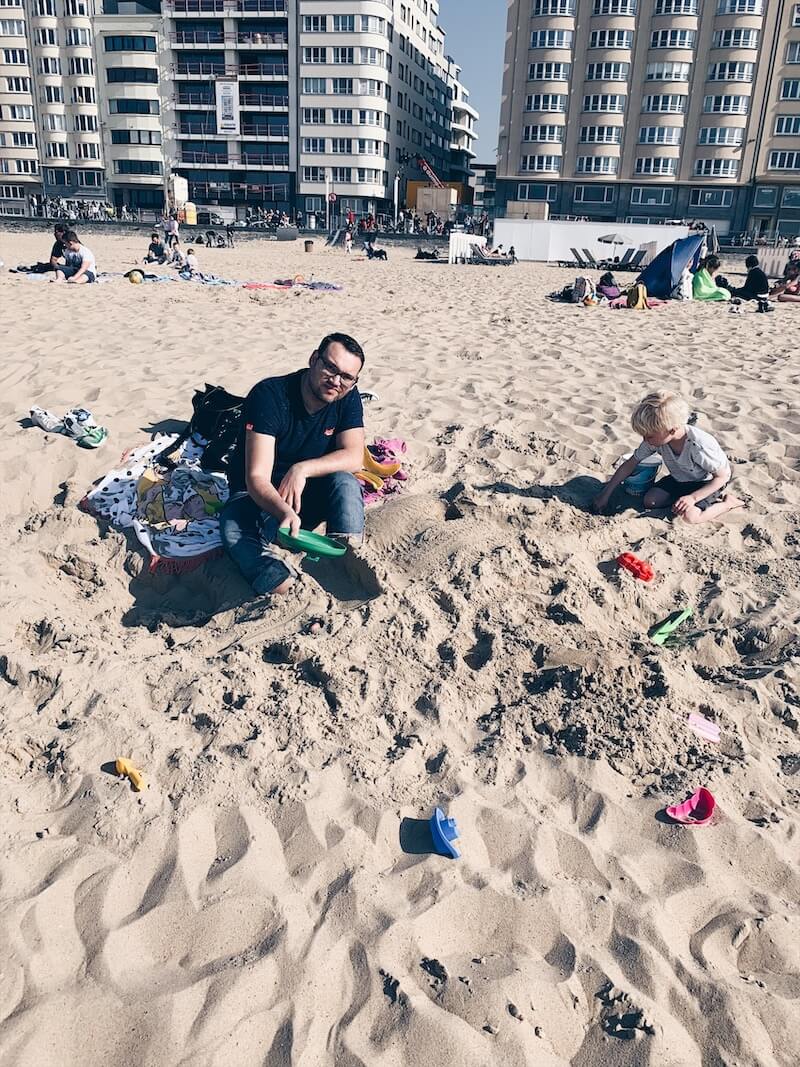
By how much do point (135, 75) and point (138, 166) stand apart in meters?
6.49

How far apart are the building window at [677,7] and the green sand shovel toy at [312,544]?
2298 inches

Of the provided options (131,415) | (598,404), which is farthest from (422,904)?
(598,404)

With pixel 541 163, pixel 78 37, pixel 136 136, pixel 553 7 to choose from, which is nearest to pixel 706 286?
pixel 541 163

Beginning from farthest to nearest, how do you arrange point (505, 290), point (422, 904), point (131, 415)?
point (505, 290)
point (131, 415)
point (422, 904)

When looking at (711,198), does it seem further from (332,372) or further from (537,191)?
(332,372)

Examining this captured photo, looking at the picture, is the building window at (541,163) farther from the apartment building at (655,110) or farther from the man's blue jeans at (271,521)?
the man's blue jeans at (271,521)

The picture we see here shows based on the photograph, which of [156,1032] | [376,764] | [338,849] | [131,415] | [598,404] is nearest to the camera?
[156,1032]

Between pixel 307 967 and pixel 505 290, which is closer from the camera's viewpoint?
pixel 307 967

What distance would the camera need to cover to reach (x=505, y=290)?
56.0ft

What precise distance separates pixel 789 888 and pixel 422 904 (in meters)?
1.13

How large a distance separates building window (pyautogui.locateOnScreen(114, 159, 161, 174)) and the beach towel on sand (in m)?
62.4

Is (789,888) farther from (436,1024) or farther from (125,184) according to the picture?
(125,184)

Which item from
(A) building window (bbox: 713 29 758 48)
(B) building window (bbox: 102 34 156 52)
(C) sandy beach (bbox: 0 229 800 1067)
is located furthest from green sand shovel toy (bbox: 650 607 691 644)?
(B) building window (bbox: 102 34 156 52)

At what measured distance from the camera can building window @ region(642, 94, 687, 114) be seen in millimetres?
49688
